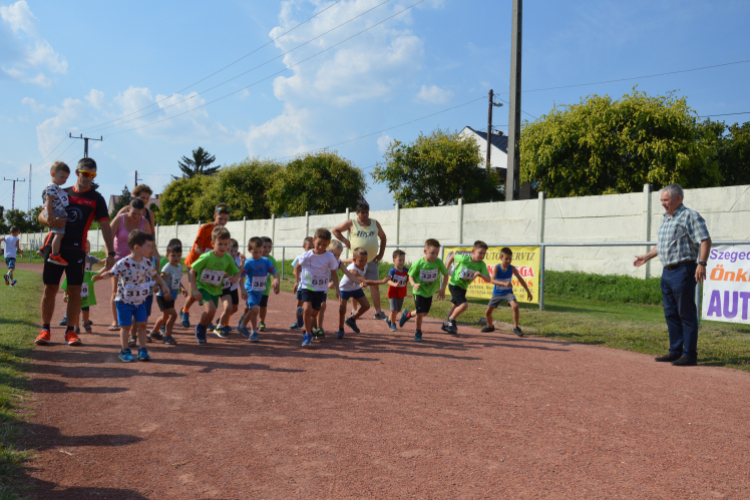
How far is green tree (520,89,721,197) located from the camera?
24359mm

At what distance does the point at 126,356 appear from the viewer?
6184mm

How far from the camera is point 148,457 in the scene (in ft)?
11.3

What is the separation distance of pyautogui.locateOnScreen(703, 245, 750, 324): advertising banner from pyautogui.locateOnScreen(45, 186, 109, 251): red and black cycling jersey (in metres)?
8.63

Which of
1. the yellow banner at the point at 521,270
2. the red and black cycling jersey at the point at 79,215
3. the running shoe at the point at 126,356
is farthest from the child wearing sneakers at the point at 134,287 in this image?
the yellow banner at the point at 521,270

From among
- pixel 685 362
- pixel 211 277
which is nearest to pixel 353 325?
pixel 211 277

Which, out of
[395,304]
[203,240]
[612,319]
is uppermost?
→ [203,240]

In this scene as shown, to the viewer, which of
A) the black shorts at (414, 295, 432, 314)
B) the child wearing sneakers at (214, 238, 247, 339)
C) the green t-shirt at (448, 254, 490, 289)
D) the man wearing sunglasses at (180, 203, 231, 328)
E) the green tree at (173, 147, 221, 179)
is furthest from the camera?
the green tree at (173, 147, 221, 179)

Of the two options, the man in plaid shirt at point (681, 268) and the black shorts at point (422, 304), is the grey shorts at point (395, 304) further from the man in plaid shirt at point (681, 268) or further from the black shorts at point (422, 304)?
the man in plaid shirt at point (681, 268)

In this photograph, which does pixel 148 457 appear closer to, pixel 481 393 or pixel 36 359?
pixel 481 393

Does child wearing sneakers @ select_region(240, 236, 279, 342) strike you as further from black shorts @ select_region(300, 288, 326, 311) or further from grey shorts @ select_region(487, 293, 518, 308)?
grey shorts @ select_region(487, 293, 518, 308)

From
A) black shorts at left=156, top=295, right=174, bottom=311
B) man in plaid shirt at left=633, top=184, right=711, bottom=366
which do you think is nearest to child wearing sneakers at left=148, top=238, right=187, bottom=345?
black shorts at left=156, top=295, right=174, bottom=311

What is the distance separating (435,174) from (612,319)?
22396 mm

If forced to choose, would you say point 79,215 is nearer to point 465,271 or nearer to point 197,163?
point 465,271

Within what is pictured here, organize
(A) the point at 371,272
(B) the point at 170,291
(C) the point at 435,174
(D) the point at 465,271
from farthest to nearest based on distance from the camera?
(C) the point at 435,174, (A) the point at 371,272, (D) the point at 465,271, (B) the point at 170,291
